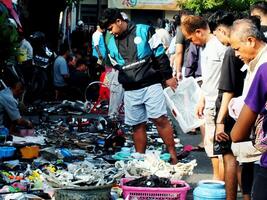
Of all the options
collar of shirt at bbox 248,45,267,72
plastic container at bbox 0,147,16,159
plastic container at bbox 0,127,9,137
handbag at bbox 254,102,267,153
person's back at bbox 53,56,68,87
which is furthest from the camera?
person's back at bbox 53,56,68,87

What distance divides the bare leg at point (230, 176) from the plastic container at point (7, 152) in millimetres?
3871

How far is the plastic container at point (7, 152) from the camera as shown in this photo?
9391 mm

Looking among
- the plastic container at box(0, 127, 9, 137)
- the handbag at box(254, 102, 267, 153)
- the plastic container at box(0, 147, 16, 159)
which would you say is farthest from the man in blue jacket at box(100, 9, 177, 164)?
the handbag at box(254, 102, 267, 153)

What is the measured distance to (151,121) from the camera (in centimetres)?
1048

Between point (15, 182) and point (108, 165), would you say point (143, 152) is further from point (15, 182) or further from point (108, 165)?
point (15, 182)

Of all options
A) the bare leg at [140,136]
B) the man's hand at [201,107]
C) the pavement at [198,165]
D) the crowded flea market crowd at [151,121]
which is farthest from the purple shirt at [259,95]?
the bare leg at [140,136]

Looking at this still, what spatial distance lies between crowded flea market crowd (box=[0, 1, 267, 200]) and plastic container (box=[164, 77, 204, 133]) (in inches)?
0.6

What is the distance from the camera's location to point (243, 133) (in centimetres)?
444

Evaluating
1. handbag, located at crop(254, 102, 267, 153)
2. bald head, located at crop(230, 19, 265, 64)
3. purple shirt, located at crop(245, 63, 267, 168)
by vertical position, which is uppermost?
bald head, located at crop(230, 19, 265, 64)

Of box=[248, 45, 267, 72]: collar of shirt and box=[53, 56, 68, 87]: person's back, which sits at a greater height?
box=[248, 45, 267, 72]: collar of shirt

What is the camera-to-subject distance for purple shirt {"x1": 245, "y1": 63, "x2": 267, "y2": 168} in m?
4.20

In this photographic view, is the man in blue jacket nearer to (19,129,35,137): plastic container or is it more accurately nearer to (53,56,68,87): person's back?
(19,129,35,137): plastic container

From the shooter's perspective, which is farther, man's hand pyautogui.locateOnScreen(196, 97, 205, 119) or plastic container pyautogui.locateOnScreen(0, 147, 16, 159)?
plastic container pyautogui.locateOnScreen(0, 147, 16, 159)

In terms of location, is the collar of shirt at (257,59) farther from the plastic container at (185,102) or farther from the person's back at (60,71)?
the person's back at (60,71)
